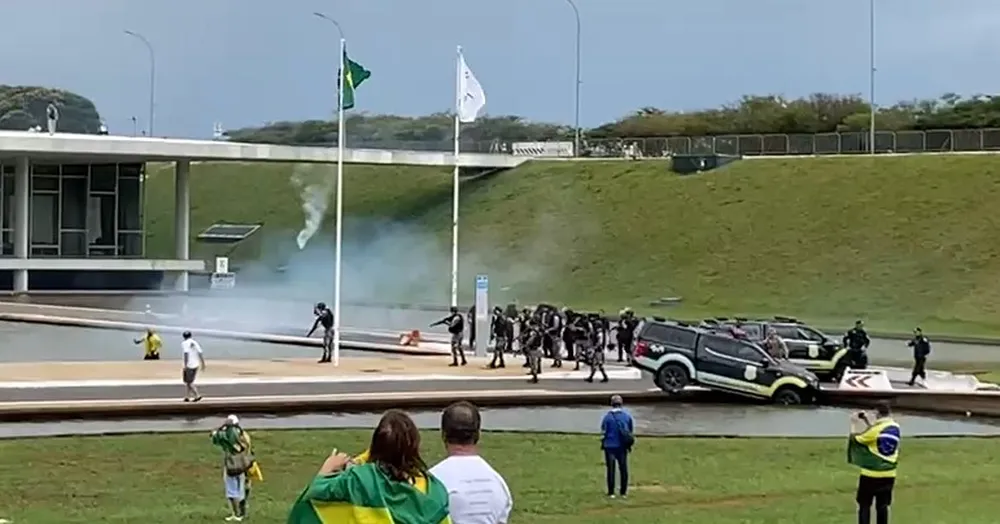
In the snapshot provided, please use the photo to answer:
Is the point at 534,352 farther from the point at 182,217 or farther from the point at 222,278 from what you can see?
the point at 182,217

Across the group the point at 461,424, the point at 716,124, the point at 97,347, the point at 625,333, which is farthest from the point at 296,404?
the point at 716,124

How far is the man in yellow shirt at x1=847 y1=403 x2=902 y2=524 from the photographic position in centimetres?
1341

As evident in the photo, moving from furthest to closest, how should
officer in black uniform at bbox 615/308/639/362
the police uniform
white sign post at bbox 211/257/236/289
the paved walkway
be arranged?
white sign post at bbox 211/257/236/289 < officer in black uniform at bbox 615/308/639/362 < the police uniform < the paved walkway

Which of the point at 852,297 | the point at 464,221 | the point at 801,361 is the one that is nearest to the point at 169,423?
the point at 801,361

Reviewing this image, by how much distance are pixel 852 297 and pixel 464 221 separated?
2529 cm

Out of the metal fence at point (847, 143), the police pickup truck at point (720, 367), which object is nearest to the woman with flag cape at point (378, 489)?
the police pickup truck at point (720, 367)

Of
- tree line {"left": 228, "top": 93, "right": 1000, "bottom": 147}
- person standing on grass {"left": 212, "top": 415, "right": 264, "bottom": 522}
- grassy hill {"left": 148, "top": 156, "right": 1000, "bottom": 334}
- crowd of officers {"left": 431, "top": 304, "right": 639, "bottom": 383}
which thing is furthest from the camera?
tree line {"left": 228, "top": 93, "right": 1000, "bottom": 147}

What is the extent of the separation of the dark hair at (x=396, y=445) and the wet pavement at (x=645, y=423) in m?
19.5

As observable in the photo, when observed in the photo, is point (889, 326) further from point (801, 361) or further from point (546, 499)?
point (546, 499)

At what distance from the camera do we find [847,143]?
85.6 m

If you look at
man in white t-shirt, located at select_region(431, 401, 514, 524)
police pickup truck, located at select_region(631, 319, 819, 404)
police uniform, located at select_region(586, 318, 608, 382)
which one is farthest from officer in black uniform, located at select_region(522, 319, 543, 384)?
man in white t-shirt, located at select_region(431, 401, 514, 524)

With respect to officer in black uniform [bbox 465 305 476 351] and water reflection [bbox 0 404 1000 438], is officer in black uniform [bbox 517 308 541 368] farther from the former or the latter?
water reflection [bbox 0 404 1000 438]

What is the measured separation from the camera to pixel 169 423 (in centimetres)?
2594

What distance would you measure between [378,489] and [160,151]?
7078 centimetres
